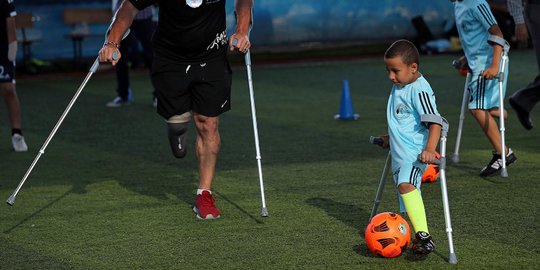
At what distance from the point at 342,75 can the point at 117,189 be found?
34.8ft

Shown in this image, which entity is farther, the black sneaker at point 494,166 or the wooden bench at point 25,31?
the wooden bench at point 25,31

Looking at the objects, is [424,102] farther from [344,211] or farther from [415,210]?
A: [344,211]

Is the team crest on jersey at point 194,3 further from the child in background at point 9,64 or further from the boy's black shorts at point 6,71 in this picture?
the boy's black shorts at point 6,71

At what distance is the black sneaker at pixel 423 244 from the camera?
6.03 metres

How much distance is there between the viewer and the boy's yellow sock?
20.3 feet

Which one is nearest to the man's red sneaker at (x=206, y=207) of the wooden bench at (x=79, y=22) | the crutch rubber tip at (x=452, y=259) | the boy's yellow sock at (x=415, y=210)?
the boy's yellow sock at (x=415, y=210)

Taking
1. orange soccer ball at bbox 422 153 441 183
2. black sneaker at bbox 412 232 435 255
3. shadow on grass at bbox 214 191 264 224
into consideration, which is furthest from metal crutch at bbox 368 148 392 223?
orange soccer ball at bbox 422 153 441 183

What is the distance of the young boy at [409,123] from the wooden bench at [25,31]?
49.3ft

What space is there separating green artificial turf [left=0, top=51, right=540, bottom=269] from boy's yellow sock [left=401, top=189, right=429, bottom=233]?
21cm

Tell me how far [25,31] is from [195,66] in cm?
1383

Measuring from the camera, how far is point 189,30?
7.25 meters

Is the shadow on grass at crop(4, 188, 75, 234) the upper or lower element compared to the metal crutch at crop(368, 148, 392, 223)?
lower

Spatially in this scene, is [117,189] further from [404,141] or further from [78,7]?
[78,7]

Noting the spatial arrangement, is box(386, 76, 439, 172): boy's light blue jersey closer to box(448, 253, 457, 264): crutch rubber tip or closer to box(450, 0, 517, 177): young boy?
box(448, 253, 457, 264): crutch rubber tip
